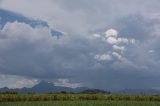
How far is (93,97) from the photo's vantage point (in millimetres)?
91125

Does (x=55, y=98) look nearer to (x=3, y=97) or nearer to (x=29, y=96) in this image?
(x=29, y=96)

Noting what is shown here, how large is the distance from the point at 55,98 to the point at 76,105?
3376 centimetres

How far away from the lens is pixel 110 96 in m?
91.8

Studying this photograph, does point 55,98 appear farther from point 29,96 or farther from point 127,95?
point 127,95

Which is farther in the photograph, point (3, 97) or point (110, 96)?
point (110, 96)

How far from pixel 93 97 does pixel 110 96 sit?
398cm

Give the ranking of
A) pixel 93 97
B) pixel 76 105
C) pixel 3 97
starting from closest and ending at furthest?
pixel 76 105 < pixel 3 97 < pixel 93 97

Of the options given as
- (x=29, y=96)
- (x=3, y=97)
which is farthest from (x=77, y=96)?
(x=3, y=97)

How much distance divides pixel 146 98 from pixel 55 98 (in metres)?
20.3

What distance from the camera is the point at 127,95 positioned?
9200 cm

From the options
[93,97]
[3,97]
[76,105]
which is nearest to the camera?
[76,105]

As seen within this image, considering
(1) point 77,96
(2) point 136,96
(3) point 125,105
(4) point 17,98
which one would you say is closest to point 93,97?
(1) point 77,96

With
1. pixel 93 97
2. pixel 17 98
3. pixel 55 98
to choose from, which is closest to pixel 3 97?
pixel 17 98

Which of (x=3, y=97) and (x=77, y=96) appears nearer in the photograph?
(x=3, y=97)
